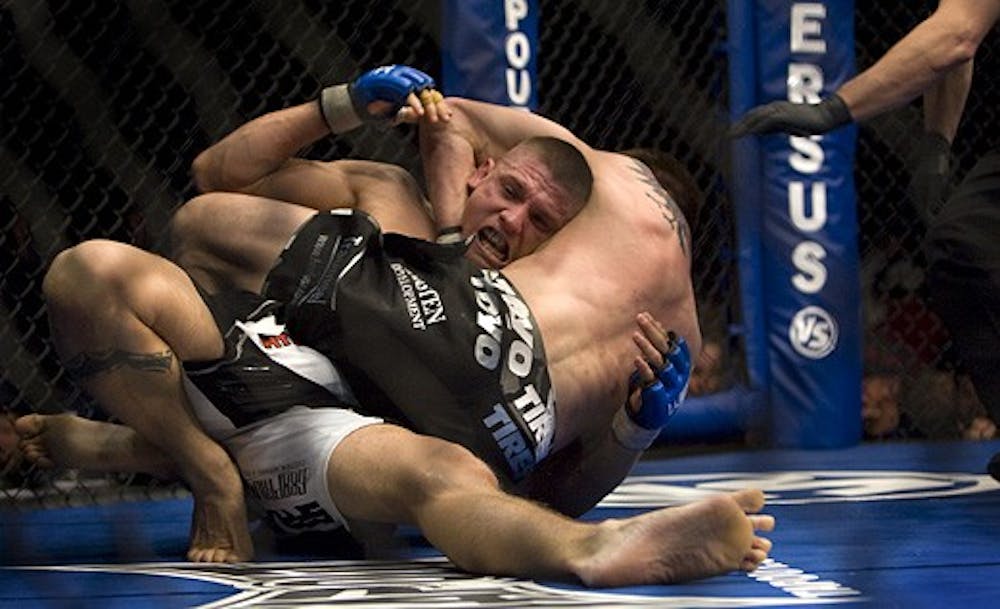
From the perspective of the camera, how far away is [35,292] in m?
3.74

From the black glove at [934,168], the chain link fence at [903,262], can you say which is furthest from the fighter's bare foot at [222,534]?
the chain link fence at [903,262]

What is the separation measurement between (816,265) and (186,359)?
243cm

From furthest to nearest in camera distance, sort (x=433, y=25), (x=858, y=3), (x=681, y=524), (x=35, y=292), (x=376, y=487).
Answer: (x=858, y=3), (x=433, y=25), (x=35, y=292), (x=376, y=487), (x=681, y=524)

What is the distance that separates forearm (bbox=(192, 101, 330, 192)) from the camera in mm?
2438

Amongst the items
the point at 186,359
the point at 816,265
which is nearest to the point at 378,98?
the point at 186,359

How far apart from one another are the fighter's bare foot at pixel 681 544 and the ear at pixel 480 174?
2.95 ft

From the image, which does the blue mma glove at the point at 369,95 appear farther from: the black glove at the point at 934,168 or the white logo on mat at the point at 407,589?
the black glove at the point at 934,168

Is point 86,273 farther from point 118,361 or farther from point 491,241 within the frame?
point 491,241

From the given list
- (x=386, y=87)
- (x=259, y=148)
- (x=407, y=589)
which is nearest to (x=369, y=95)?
(x=386, y=87)

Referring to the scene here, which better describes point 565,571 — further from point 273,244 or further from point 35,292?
point 35,292

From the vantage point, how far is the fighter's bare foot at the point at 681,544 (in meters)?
1.67

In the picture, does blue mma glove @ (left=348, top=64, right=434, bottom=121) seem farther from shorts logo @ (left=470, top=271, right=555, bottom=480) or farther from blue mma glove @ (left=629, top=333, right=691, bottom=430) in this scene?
blue mma glove @ (left=629, top=333, right=691, bottom=430)

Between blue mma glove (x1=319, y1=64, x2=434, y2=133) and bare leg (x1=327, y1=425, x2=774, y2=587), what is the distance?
0.49 meters

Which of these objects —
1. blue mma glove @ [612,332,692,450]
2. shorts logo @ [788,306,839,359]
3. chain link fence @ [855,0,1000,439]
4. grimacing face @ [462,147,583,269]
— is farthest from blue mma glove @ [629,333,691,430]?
chain link fence @ [855,0,1000,439]
